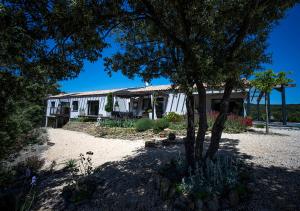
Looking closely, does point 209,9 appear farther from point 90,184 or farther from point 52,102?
point 52,102

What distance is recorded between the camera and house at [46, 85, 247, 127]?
15.4 metres

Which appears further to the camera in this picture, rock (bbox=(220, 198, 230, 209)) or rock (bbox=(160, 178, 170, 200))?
rock (bbox=(160, 178, 170, 200))

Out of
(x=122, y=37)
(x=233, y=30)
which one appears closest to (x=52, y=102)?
(x=122, y=37)

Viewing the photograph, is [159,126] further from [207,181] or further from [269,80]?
[207,181]

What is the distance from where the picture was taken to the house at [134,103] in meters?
15.4

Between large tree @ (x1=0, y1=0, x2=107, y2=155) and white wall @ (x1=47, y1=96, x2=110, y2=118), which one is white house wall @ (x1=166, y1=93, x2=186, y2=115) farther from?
large tree @ (x1=0, y1=0, x2=107, y2=155)

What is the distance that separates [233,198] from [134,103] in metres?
18.8

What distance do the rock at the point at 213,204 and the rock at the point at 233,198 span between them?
0.23 m

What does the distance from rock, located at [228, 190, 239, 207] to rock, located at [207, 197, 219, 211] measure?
0.75 feet

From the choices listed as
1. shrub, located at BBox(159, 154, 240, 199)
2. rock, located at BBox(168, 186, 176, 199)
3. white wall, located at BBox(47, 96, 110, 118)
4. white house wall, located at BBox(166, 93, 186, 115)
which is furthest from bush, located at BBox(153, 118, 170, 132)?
white wall, located at BBox(47, 96, 110, 118)

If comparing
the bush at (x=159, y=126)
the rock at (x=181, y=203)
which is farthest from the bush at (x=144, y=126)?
the rock at (x=181, y=203)

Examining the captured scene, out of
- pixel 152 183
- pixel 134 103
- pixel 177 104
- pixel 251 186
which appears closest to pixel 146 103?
pixel 134 103

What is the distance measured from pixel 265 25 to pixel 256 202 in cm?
386

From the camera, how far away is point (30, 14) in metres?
2.79
